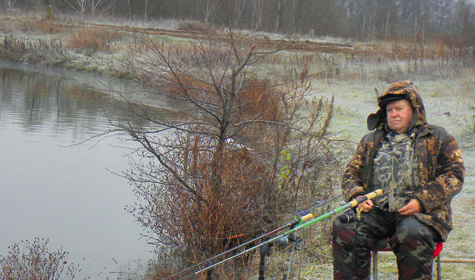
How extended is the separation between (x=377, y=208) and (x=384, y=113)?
68cm

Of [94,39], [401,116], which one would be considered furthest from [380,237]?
[94,39]

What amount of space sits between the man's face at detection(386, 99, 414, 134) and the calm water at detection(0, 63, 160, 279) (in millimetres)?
4304

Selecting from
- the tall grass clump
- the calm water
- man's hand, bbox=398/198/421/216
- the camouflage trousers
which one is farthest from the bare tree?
the tall grass clump

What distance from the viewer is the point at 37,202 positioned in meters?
9.62

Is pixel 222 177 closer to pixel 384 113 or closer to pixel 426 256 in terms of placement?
pixel 384 113

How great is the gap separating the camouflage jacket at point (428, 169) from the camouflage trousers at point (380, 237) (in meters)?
0.12

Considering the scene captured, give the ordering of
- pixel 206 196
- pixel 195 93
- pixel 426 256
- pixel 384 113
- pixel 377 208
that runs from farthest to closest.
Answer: pixel 195 93 < pixel 206 196 < pixel 384 113 < pixel 377 208 < pixel 426 256

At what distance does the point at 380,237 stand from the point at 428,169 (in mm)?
526

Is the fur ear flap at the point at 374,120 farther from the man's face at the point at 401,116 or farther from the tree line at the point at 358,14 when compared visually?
the tree line at the point at 358,14

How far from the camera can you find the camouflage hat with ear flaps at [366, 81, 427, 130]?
3799 mm

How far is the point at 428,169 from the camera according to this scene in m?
3.66

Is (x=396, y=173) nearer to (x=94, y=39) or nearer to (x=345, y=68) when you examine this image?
(x=345, y=68)

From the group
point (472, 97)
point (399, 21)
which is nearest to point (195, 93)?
point (472, 97)

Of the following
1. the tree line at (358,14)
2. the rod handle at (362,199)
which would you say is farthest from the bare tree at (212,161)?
the tree line at (358,14)
